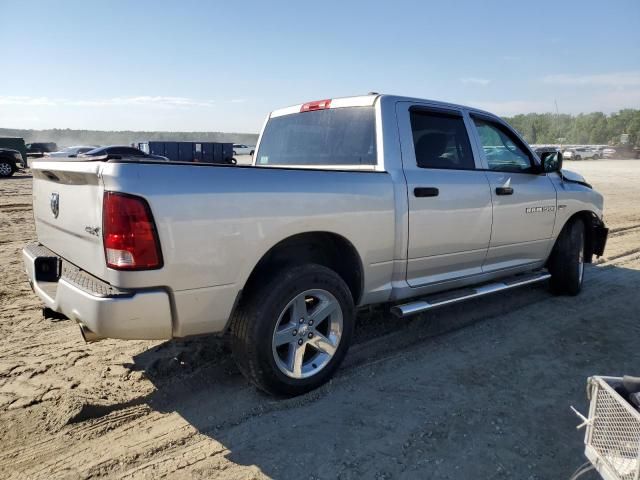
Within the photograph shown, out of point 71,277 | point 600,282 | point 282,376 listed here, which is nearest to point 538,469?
point 282,376

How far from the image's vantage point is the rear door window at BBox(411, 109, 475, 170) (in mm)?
3803

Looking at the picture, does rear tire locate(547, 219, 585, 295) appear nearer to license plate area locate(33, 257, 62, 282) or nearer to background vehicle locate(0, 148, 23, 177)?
license plate area locate(33, 257, 62, 282)

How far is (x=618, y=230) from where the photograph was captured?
945 centimetres

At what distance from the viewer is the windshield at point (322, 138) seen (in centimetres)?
375

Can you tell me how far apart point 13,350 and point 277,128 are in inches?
113

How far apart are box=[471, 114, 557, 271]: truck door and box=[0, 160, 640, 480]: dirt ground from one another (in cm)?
68

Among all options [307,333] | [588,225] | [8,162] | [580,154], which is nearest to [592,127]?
[580,154]

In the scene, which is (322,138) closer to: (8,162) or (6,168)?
(8,162)

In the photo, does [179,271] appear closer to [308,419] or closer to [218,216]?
[218,216]

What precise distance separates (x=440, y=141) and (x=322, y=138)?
98cm

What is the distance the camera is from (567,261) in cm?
515

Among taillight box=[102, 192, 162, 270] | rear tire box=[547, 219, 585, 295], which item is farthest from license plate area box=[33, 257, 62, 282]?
rear tire box=[547, 219, 585, 295]

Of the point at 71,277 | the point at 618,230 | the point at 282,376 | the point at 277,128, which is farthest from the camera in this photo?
the point at 618,230

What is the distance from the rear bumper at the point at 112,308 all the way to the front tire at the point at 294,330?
1.63ft
